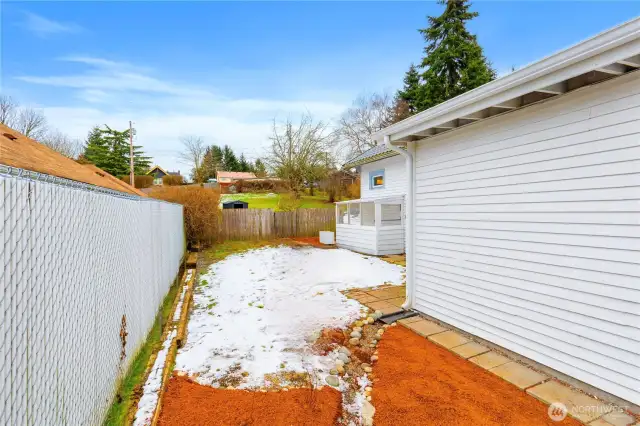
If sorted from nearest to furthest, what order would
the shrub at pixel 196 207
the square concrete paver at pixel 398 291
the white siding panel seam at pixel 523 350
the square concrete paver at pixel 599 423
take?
the square concrete paver at pixel 599 423
the white siding panel seam at pixel 523 350
the square concrete paver at pixel 398 291
the shrub at pixel 196 207

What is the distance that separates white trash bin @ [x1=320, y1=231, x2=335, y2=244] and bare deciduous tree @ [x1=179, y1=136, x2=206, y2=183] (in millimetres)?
24869

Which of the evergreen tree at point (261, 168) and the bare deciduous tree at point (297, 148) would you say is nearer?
the bare deciduous tree at point (297, 148)

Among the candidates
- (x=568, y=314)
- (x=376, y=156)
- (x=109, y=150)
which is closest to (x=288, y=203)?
(x=376, y=156)

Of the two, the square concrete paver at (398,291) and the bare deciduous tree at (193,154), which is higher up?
the bare deciduous tree at (193,154)

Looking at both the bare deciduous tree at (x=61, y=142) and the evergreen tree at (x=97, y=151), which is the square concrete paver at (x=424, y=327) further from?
the evergreen tree at (x=97, y=151)

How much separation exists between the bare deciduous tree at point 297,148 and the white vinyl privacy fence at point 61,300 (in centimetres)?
1788

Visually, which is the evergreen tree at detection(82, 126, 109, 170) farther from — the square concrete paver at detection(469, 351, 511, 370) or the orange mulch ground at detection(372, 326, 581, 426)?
the square concrete paver at detection(469, 351, 511, 370)

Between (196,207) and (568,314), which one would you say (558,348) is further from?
(196,207)

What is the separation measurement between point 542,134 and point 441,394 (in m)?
2.77

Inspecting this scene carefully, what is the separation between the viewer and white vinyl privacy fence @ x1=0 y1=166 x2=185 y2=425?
4.02 feet

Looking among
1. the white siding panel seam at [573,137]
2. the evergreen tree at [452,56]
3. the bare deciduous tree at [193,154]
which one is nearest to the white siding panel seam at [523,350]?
the white siding panel seam at [573,137]

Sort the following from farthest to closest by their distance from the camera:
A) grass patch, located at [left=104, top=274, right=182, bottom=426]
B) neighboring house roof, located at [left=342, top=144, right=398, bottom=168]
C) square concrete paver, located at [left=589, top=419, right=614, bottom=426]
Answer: neighboring house roof, located at [left=342, top=144, right=398, bottom=168]
grass patch, located at [left=104, top=274, right=182, bottom=426]
square concrete paver, located at [left=589, top=419, right=614, bottom=426]

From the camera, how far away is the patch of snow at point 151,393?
237 centimetres

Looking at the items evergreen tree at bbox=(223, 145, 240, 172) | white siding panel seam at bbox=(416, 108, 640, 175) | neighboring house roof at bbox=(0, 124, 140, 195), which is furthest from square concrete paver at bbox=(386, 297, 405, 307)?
evergreen tree at bbox=(223, 145, 240, 172)
